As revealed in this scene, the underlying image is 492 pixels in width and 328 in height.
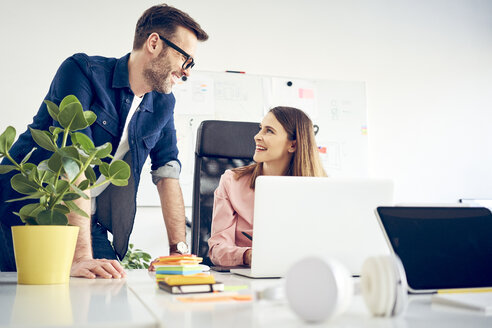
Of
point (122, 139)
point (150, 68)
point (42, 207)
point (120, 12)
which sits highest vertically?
point (120, 12)

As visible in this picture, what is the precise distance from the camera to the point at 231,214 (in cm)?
176

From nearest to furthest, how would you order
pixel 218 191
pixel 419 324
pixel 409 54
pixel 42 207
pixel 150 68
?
1. pixel 419 324
2. pixel 42 207
3. pixel 218 191
4. pixel 150 68
5. pixel 409 54

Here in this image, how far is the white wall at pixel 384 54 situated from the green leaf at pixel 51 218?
6.97 ft

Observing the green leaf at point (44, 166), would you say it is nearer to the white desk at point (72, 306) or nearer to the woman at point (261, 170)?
the white desk at point (72, 306)

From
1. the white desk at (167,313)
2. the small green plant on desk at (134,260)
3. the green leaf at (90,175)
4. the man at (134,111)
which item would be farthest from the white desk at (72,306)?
the small green plant on desk at (134,260)

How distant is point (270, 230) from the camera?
105 centimetres

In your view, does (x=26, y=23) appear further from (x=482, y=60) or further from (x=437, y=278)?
(x=482, y=60)

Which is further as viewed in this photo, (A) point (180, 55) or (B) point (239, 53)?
(B) point (239, 53)

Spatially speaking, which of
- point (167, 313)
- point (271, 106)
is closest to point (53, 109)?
point (167, 313)

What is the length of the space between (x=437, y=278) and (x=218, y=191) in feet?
3.74

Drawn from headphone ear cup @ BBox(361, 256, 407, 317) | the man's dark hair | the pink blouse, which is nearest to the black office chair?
the pink blouse

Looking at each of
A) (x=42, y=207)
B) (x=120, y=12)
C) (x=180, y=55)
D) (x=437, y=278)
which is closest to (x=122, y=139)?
(x=180, y=55)

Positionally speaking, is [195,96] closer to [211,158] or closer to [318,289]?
[211,158]

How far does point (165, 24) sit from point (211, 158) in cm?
61
